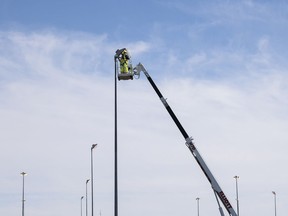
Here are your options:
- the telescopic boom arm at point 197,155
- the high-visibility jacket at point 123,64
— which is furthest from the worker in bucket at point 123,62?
the telescopic boom arm at point 197,155

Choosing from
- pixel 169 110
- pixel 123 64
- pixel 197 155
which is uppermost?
pixel 123 64

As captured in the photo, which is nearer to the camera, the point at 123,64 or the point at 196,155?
the point at 123,64

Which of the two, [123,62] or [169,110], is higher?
[123,62]

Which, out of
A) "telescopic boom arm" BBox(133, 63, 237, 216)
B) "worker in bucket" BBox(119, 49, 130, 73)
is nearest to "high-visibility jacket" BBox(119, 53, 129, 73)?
"worker in bucket" BBox(119, 49, 130, 73)

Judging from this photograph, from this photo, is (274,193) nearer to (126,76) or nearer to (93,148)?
(93,148)

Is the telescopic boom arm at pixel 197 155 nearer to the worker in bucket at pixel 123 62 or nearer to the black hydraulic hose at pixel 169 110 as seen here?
the black hydraulic hose at pixel 169 110

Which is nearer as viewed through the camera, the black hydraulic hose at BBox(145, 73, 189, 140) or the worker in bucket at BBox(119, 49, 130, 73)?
the worker in bucket at BBox(119, 49, 130, 73)

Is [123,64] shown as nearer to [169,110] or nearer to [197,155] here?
[169,110]

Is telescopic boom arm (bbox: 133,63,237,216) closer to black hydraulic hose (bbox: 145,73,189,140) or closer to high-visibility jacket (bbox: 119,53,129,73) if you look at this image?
black hydraulic hose (bbox: 145,73,189,140)

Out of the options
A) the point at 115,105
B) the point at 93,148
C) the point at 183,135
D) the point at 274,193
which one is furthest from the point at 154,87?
the point at 274,193

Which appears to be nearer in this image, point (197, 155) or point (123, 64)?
point (123, 64)

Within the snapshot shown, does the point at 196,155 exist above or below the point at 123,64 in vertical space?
below

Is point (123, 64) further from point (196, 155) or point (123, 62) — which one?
point (196, 155)

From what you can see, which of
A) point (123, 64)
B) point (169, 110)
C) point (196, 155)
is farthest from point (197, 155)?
point (123, 64)
